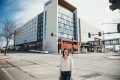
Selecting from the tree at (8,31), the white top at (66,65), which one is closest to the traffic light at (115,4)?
the white top at (66,65)

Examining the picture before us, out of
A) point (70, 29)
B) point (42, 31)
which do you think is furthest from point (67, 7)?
point (42, 31)

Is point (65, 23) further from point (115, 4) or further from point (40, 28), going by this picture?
point (115, 4)

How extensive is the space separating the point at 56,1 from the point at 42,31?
2159 centimetres

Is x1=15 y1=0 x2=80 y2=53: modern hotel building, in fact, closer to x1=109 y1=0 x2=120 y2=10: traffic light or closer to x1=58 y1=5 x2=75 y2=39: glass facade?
x1=58 y1=5 x2=75 y2=39: glass facade

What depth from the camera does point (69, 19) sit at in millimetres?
91188

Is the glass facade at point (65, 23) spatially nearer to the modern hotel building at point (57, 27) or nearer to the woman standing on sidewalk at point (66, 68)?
the modern hotel building at point (57, 27)

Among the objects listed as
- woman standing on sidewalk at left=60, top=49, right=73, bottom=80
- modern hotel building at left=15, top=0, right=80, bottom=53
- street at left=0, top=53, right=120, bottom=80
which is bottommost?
street at left=0, top=53, right=120, bottom=80

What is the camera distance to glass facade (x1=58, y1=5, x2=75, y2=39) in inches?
3255

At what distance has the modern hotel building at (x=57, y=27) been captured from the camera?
80031mm

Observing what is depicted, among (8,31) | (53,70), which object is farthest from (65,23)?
(53,70)

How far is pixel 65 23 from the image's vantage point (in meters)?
85.6

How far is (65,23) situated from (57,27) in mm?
7616

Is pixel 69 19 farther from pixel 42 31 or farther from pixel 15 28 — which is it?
pixel 15 28

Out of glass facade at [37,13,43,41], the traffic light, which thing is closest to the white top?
the traffic light
